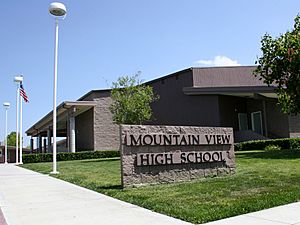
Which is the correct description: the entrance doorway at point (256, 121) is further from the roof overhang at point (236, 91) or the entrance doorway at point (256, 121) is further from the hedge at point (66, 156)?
the hedge at point (66, 156)

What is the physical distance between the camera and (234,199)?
6.75 m

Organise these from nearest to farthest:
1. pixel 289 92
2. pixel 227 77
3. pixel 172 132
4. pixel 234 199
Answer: pixel 234 199, pixel 172 132, pixel 289 92, pixel 227 77

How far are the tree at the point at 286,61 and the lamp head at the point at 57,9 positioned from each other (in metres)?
11.4

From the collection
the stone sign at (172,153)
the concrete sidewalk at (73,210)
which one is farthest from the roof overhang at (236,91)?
the concrete sidewalk at (73,210)

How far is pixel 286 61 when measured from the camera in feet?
60.9

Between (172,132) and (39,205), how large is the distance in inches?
169

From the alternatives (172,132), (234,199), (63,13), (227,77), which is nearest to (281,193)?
A: (234,199)

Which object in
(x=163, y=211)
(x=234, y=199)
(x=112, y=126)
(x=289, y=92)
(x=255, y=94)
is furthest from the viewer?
(x=112, y=126)

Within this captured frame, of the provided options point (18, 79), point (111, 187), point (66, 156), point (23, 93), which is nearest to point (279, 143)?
point (66, 156)

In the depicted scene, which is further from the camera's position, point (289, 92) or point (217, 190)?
point (289, 92)

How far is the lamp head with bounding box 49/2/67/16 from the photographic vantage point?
15352 millimetres

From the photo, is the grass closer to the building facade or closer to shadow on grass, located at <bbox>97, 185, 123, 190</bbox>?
shadow on grass, located at <bbox>97, 185, 123, 190</bbox>

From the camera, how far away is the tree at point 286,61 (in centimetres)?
1812

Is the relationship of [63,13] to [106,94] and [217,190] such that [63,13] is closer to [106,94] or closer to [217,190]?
[217,190]
